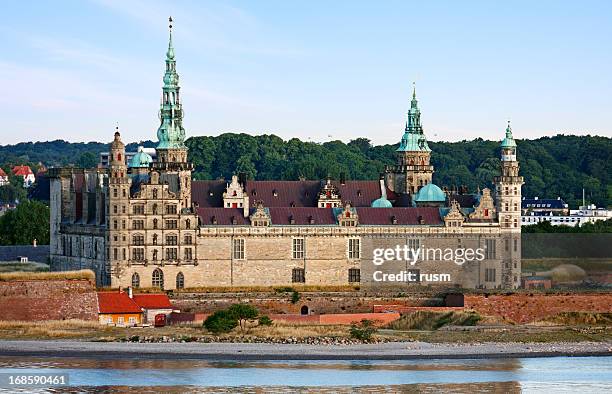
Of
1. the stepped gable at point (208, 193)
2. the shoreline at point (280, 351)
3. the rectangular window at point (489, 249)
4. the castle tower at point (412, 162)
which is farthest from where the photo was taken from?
the castle tower at point (412, 162)

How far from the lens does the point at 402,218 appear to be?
126188 mm

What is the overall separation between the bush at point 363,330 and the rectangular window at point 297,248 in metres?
10.4

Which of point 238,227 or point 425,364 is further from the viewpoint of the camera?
point 238,227

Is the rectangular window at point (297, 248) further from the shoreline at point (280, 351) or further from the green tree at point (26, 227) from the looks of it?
the green tree at point (26, 227)

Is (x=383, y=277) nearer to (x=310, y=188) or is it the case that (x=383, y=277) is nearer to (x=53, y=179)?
(x=310, y=188)

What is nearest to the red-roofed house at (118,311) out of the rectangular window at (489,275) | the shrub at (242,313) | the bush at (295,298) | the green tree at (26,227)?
the shrub at (242,313)

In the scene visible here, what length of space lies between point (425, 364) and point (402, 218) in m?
28.8

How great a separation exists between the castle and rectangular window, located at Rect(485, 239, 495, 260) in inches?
2.5

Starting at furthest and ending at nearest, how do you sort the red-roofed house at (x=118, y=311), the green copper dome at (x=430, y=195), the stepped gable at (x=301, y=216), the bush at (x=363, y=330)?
1. the green copper dome at (x=430, y=195)
2. the stepped gable at (x=301, y=216)
3. the red-roofed house at (x=118, y=311)
4. the bush at (x=363, y=330)

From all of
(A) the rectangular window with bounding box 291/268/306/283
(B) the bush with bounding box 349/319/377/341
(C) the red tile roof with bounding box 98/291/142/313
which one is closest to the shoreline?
(B) the bush with bounding box 349/319/377/341

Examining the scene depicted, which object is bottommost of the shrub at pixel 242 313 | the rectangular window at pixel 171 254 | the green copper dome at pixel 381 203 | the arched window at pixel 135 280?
the shrub at pixel 242 313

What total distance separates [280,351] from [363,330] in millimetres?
8800

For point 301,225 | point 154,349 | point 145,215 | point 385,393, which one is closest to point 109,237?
point 145,215

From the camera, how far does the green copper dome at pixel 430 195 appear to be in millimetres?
130750
